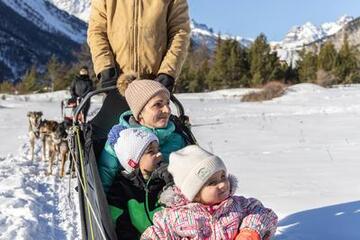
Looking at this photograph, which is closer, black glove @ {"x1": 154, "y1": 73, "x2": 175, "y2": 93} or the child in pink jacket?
the child in pink jacket

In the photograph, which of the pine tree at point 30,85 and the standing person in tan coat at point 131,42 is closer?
the standing person in tan coat at point 131,42

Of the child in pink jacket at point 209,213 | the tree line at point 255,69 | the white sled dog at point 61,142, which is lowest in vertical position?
the white sled dog at point 61,142

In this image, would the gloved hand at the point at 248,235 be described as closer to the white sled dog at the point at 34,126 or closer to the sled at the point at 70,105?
the sled at the point at 70,105

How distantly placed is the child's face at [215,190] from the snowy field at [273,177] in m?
1.56

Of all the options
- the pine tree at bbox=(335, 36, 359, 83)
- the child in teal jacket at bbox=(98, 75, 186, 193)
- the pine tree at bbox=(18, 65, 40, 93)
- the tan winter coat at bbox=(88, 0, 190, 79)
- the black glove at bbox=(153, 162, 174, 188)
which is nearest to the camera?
the black glove at bbox=(153, 162, 174, 188)

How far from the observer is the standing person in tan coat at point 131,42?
3.71m

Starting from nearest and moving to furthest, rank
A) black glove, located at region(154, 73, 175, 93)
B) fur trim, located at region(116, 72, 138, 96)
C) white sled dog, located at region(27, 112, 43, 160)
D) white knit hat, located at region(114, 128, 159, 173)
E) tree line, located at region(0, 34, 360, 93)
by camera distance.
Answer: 1. white knit hat, located at region(114, 128, 159, 173)
2. fur trim, located at region(116, 72, 138, 96)
3. black glove, located at region(154, 73, 175, 93)
4. white sled dog, located at region(27, 112, 43, 160)
5. tree line, located at region(0, 34, 360, 93)

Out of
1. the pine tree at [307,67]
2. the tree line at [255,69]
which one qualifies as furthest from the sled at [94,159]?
the pine tree at [307,67]

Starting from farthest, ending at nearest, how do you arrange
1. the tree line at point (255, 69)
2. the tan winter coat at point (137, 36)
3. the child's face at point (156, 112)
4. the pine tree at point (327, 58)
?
the pine tree at point (327, 58) < the tree line at point (255, 69) < the tan winter coat at point (137, 36) < the child's face at point (156, 112)

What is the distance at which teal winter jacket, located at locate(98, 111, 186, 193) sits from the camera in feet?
9.70

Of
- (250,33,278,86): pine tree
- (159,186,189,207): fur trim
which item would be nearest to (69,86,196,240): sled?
(159,186,189,207): fur trim

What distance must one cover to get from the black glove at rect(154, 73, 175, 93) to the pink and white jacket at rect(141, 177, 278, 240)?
4.14 feet

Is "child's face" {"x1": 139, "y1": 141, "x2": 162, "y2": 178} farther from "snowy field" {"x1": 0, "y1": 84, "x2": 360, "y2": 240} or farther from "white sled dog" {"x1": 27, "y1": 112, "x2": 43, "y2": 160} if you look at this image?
"white sled dog" {"x1": 27, "y1": 112, "x2": 43, "y2": 160}

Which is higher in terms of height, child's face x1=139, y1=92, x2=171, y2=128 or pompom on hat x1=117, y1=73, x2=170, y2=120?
pompom on hat x1=117, y1=73, x2=170, y2=120
